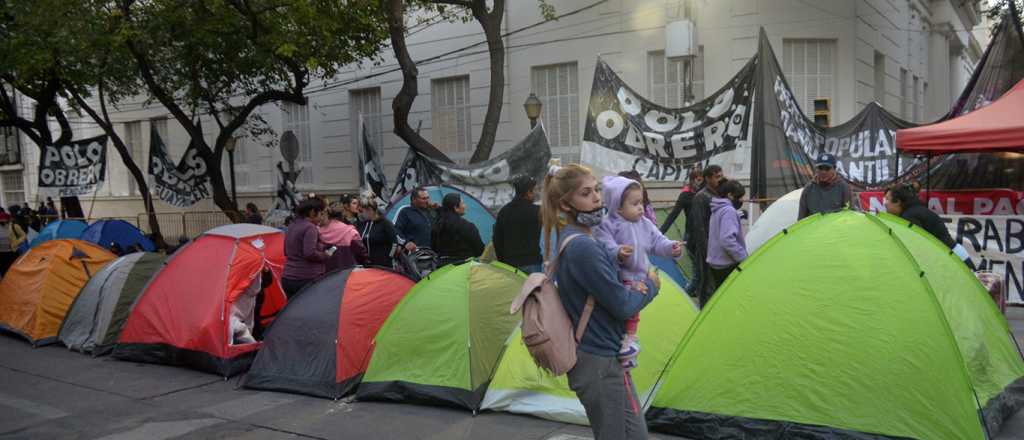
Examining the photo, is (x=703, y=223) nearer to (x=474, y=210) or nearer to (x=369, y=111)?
(x=474, y=210)

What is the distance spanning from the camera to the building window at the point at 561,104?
Result: 17.3m

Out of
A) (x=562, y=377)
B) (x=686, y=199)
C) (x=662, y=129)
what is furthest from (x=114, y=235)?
(x=562, y=377)

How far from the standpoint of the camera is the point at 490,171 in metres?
12.6

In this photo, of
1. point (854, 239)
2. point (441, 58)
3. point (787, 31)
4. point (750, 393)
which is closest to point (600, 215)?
point (750, 393)

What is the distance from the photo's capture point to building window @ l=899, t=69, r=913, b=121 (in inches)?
726

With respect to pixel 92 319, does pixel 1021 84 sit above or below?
above

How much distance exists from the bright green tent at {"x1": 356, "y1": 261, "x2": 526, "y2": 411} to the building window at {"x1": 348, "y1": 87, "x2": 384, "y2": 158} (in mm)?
14499

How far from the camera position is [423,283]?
6598 mm

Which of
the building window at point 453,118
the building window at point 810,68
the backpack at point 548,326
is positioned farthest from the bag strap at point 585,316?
the building window at point 453,118

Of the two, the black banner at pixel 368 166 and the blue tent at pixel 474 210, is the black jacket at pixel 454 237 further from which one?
the black banner at pixel 368 166

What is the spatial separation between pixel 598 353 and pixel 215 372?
221 inches

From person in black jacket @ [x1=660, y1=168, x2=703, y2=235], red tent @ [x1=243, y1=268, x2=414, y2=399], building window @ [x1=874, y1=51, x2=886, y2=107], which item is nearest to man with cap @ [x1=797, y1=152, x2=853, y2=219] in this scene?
person in black jacket @ [x1=660, y1=168, x2=703, y2=235]

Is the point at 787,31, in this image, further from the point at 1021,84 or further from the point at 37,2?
the point at 37,2

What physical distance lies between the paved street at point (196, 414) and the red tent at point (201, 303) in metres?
0.21
